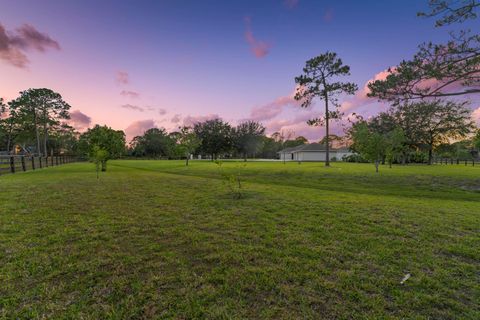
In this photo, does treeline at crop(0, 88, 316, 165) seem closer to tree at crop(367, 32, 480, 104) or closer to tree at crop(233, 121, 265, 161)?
tree at crop(233, 121, 265, 161)

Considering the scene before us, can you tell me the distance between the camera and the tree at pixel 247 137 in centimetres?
5262

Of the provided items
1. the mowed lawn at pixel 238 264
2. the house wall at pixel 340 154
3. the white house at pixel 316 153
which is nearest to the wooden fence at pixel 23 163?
the mowed lawn at pixel 238 264

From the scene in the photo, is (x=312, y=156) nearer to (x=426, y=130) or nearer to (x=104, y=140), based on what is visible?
(x=426, y=130)

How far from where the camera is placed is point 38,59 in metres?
13.9

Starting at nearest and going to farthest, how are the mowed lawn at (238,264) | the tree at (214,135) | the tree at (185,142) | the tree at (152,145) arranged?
the mowed lawn at (238,264), the tree at (185,142), the tree at (214,135), the tree at (152,145)

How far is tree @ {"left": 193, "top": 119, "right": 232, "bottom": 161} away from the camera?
1978 inches

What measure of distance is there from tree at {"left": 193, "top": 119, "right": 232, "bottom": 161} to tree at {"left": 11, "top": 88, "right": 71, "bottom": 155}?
27509mm

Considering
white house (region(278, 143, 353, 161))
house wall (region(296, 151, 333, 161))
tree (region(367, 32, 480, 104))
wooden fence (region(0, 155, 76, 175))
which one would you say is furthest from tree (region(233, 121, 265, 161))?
tree (region(367, 32, 480, 104))

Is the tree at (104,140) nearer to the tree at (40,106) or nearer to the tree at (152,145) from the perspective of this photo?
the tree at (40,106)

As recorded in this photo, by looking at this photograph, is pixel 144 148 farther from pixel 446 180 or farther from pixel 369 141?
pixel 446 180

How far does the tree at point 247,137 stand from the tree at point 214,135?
6.54 feet

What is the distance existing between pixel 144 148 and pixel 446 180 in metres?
83.7

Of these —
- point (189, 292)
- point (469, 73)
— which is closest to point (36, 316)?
point (189, 292)

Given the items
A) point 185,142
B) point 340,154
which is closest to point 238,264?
point 185,142
